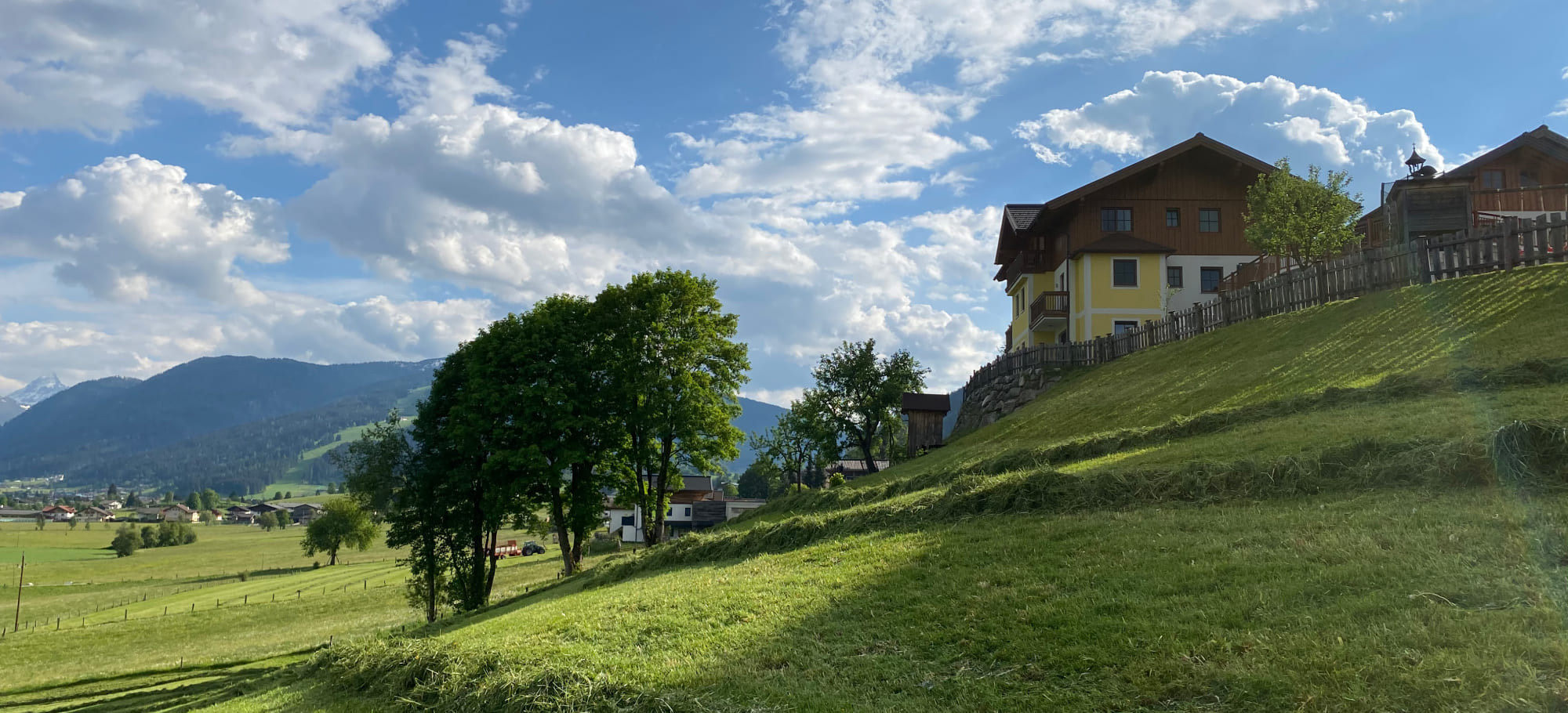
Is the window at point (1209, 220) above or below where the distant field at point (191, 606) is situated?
above

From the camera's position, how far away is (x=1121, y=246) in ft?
147

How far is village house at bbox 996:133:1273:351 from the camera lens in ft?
147

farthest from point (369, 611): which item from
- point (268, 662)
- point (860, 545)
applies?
point (860, 545)

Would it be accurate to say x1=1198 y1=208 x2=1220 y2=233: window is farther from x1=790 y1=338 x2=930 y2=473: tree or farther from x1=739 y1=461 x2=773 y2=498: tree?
x1=739 y1=461 x2=773 y2=498: tree

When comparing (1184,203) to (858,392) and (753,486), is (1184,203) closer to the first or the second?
(858,392)

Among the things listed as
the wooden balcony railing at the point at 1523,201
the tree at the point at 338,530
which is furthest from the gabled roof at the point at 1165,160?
the tree at the point at 338,530

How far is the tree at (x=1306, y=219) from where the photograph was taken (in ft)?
116

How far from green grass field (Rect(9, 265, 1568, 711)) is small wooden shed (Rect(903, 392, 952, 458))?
81.0 feet

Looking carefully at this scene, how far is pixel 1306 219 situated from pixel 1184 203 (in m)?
12.0

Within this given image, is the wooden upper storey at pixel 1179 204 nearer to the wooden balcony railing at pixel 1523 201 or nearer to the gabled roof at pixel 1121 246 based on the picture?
the gabled roof at pixel 1121 246

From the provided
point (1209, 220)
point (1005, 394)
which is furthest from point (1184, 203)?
point (1005, 394)

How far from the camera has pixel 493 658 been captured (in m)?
10.5

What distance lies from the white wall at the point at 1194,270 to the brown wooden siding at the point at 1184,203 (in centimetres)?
31

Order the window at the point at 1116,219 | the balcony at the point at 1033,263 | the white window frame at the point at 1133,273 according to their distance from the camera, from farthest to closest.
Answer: the balcony at the point at 1033,263, the window at the point at 1116,219, the white window frame at the point at 1133,273
